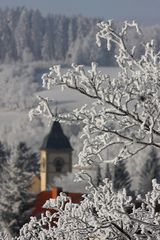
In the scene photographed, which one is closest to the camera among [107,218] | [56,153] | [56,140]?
[107,218]

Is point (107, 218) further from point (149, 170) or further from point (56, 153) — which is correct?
point (56, 153)

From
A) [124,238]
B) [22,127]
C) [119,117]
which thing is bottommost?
[22,127]

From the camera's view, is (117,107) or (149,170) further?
(149,170)

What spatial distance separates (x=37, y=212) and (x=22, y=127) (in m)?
112

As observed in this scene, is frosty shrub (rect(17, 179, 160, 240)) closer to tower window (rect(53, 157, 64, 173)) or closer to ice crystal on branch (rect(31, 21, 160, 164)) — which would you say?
ice crystal on branch (rect(31, 21, 160, 164))

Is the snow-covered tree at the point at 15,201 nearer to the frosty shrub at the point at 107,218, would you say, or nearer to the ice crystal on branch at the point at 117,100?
the frosty shrub at the point at 107,218

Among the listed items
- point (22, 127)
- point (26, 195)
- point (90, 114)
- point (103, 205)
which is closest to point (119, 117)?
point (90, 114)

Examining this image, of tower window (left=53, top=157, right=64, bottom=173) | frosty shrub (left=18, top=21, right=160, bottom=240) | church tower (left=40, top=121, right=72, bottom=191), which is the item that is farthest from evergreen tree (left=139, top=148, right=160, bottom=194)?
frosty shrub (left=18, top=21, right=160, bottom=240)

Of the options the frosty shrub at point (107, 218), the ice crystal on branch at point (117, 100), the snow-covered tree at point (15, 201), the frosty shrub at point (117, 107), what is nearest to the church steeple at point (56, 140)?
the snow-covered tree at point (15, 201)

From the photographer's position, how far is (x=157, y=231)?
7328 mm

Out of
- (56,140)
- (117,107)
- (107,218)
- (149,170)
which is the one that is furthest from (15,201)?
(56,140)

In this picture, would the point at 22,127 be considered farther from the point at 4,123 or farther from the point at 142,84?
the point at 142,84

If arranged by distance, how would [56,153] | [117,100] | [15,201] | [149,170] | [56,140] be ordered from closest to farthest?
[117,100] < [15,201] < [149,170] < [56,153] < [56,140]

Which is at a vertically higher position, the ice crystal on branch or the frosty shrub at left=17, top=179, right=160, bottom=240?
the ice crystal on branch
